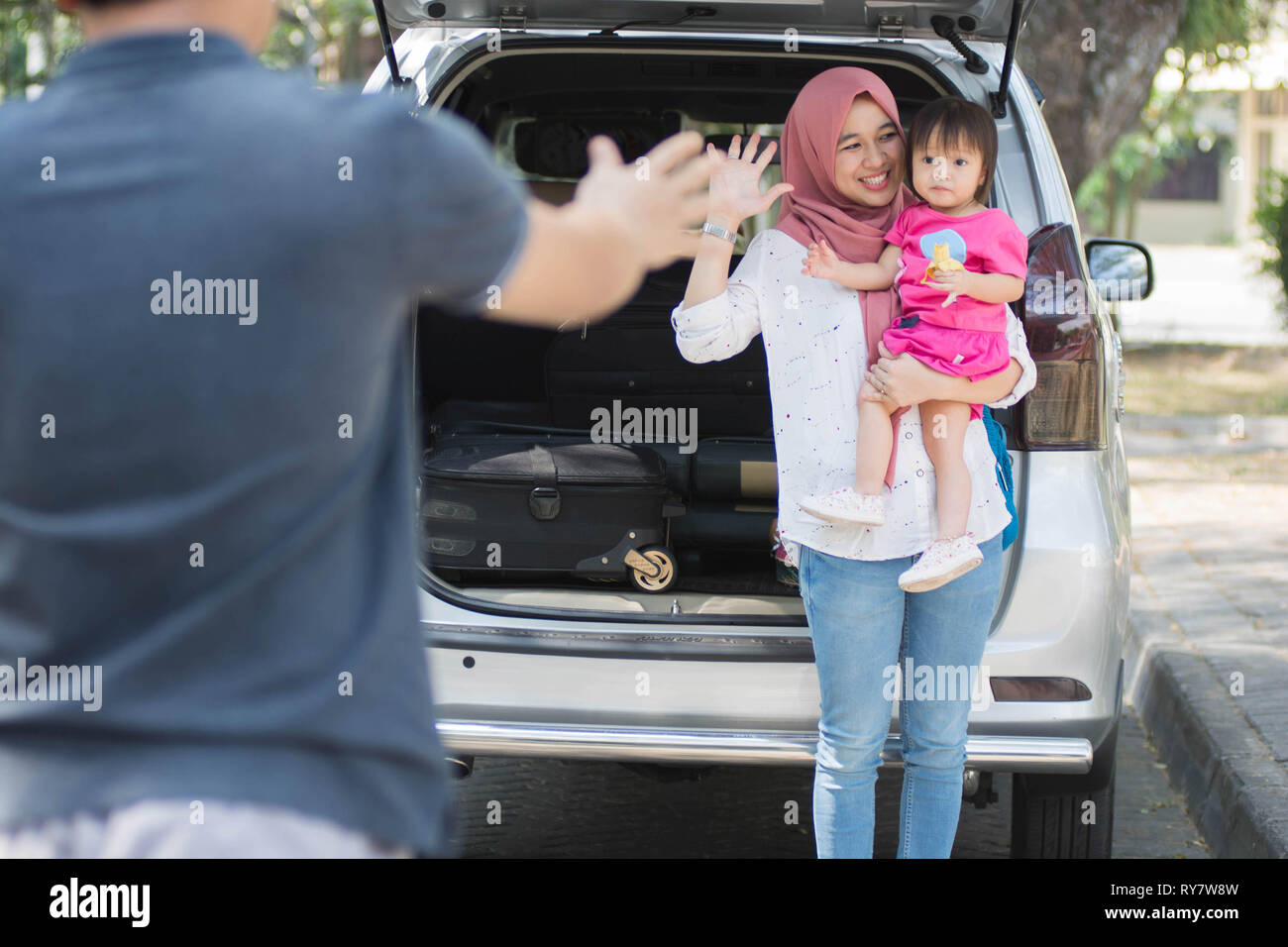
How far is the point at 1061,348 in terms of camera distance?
2965 millimetres

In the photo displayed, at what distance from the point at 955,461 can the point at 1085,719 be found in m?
0.61

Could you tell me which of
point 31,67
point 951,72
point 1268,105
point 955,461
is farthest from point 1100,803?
point 1268,105

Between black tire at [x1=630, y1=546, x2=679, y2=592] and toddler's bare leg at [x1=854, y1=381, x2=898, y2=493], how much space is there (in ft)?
2.35

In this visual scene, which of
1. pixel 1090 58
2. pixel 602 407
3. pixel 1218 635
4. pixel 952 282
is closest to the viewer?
pixel 952 282

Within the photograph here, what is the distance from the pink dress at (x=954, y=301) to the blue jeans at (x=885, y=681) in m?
0.36

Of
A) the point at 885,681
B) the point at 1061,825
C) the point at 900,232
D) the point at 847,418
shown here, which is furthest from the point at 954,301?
the point at 1061,825

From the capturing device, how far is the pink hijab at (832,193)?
2766 mm

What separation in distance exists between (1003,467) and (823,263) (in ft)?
1.83

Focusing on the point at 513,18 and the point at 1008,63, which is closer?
the point at 1008,63

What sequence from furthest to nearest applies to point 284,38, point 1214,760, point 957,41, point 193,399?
point 284,38 → point 1214,760 → point 957,41 → point 193,399

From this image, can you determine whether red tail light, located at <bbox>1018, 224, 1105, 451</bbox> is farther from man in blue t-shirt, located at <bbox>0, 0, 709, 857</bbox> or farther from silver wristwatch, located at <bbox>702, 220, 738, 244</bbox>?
man in blue t-shirt, located at <bbox>0, 0, 709, 857</bbox>

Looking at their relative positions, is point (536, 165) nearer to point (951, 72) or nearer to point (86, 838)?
point (951, 72)

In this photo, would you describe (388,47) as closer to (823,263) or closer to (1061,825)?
(823,263)

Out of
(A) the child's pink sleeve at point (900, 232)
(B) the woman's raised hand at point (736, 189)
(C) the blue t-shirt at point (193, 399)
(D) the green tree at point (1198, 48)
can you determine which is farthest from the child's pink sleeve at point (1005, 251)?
(D) the green tree at point (1198, 48)
